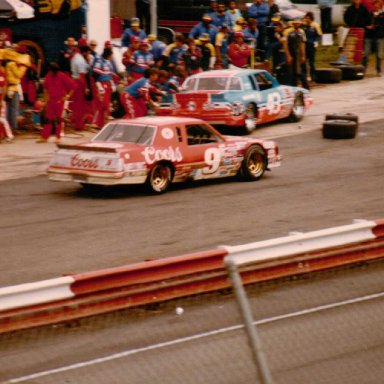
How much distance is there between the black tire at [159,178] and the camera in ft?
51.8

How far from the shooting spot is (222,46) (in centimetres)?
2573

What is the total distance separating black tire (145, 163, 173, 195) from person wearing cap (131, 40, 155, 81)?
7107 mm

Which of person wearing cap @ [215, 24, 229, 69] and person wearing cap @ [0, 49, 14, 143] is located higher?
person wearing cap @ [215, 24, 229, 69]

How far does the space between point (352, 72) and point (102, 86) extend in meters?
9.69

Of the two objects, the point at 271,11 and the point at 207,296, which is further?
the point at 271,11

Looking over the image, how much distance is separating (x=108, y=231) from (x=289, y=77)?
1341 centimetres

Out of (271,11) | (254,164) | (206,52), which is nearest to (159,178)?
(254,164)

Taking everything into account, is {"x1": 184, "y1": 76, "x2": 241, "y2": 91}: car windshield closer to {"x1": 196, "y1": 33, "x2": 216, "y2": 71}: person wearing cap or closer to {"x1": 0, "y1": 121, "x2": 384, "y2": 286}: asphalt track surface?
{"x1": 0, "y1": 121, "x2": 384, "y2": 286}: asphalt track surface

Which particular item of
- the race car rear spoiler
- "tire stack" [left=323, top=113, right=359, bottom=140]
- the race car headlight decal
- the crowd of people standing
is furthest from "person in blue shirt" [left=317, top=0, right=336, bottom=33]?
the race car rear spoiler

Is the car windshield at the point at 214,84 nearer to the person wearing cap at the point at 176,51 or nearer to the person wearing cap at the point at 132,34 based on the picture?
the person wearing cap at the point at 176,51

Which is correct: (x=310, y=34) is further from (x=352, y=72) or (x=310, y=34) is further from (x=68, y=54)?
(x=68, y=54)

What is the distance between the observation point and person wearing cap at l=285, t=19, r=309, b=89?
25.9 meters

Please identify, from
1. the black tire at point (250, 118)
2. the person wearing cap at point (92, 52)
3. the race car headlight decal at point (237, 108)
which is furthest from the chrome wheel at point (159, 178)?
the person wearing cap at point (92, 52)

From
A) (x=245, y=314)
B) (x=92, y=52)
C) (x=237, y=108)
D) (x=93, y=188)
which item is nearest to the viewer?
(x=245, y=314)
